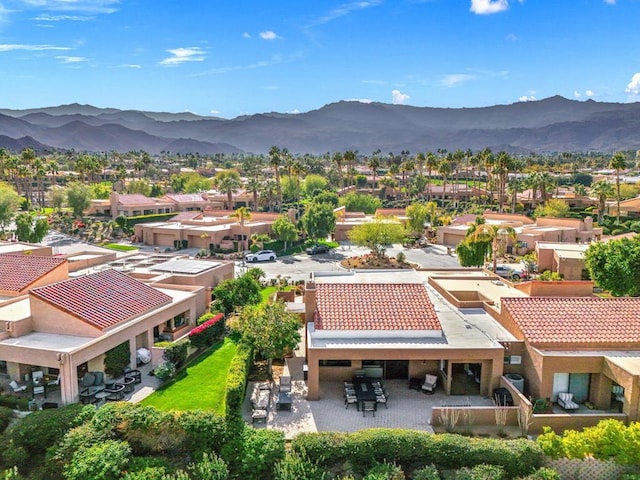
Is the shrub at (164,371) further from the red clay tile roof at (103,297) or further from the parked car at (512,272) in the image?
the parked car at (512,272)

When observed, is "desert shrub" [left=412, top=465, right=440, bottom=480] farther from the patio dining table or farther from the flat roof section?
the flat roof section

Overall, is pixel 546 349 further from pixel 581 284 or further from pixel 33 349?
pixel 33 349

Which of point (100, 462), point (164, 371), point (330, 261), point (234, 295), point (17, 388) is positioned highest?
point (234, 295)

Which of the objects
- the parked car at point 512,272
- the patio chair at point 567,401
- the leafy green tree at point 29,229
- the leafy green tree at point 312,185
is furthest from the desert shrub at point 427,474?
the leafy green tree at point 312,185

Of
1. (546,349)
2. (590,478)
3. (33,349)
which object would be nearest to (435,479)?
(590,478)

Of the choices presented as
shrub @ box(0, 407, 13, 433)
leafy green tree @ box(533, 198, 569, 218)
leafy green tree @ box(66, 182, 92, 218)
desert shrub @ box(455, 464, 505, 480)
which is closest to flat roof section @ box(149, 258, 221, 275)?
shrub @ box(0, 407, 13, 433)

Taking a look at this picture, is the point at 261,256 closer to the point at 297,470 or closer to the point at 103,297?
the point at 103,297

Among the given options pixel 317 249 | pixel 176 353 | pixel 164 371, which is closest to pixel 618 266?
pixel 176 353
